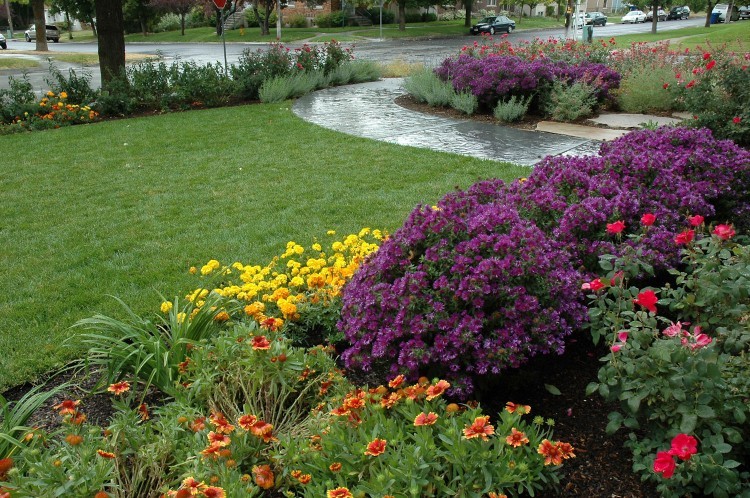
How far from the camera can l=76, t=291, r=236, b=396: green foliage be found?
9.97ft

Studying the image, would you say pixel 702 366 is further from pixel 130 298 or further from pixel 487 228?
pixel 130 298

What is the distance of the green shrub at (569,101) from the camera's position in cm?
970

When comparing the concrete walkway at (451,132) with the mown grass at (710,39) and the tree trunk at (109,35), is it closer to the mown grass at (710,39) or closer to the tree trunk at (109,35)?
the tree trunk at (109,35)

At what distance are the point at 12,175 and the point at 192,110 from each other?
497 centimetres

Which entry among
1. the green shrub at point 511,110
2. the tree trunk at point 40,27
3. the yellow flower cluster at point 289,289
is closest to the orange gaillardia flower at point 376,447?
the yellow flower cluster at point 289,289

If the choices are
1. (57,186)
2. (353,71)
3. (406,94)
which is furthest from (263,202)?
(353,71)

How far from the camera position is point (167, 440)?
8.21 ft

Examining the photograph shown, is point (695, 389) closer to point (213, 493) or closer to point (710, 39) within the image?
point (213, 493)

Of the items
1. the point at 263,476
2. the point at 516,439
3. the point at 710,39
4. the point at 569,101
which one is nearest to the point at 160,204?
the point at 263,476

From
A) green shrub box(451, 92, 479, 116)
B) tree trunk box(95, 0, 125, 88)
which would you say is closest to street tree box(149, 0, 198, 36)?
tree trunk box(95, 0, 125, 88)

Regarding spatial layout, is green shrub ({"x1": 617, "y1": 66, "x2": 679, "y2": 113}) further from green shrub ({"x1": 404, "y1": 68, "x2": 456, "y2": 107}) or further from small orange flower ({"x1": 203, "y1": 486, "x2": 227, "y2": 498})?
small orange flower ({"x1": 203, "y1": 486, "x2": 227, "y2": 498})

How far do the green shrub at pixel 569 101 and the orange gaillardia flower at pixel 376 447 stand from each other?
859 cm

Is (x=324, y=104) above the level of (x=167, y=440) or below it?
above

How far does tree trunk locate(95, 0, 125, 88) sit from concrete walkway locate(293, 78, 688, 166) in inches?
153
